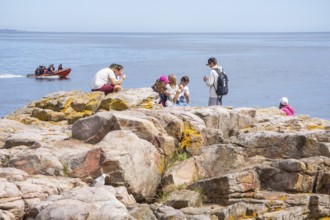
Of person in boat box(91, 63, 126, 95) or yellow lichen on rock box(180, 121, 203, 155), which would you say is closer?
yellow lichen on rock box(180, 121, 203, 155)

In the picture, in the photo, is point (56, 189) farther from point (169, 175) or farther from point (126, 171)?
point (169, 175)

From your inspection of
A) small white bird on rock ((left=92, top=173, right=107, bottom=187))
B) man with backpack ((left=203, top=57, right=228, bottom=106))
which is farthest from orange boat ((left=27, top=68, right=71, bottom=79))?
small white bird on rock ((left=92, top=173, right=107, bottom=187))

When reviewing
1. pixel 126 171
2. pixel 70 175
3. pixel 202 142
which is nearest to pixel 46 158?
pixel 70 175

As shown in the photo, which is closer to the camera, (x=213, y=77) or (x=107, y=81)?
(x=213, y=77)

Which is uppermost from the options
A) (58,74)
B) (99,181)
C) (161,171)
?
(99,181)

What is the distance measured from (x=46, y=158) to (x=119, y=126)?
200 centimetres

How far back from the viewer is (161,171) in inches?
543

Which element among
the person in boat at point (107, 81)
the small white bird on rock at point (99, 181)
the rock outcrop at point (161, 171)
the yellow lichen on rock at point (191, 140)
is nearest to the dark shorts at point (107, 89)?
the person in boat at point (107, 81)

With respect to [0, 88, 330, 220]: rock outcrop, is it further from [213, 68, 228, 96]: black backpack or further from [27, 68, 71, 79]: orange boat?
[27, 68, 71, 79]: orange boat

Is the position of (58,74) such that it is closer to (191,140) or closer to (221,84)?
(221,84)

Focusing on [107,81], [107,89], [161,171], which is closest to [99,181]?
[161,171]

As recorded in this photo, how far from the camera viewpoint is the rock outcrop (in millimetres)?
10992

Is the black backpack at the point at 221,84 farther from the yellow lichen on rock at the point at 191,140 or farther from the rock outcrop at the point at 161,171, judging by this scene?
the yellow lichen on rock at the point at 191,140

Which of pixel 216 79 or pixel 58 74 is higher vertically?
pixel 216 79
